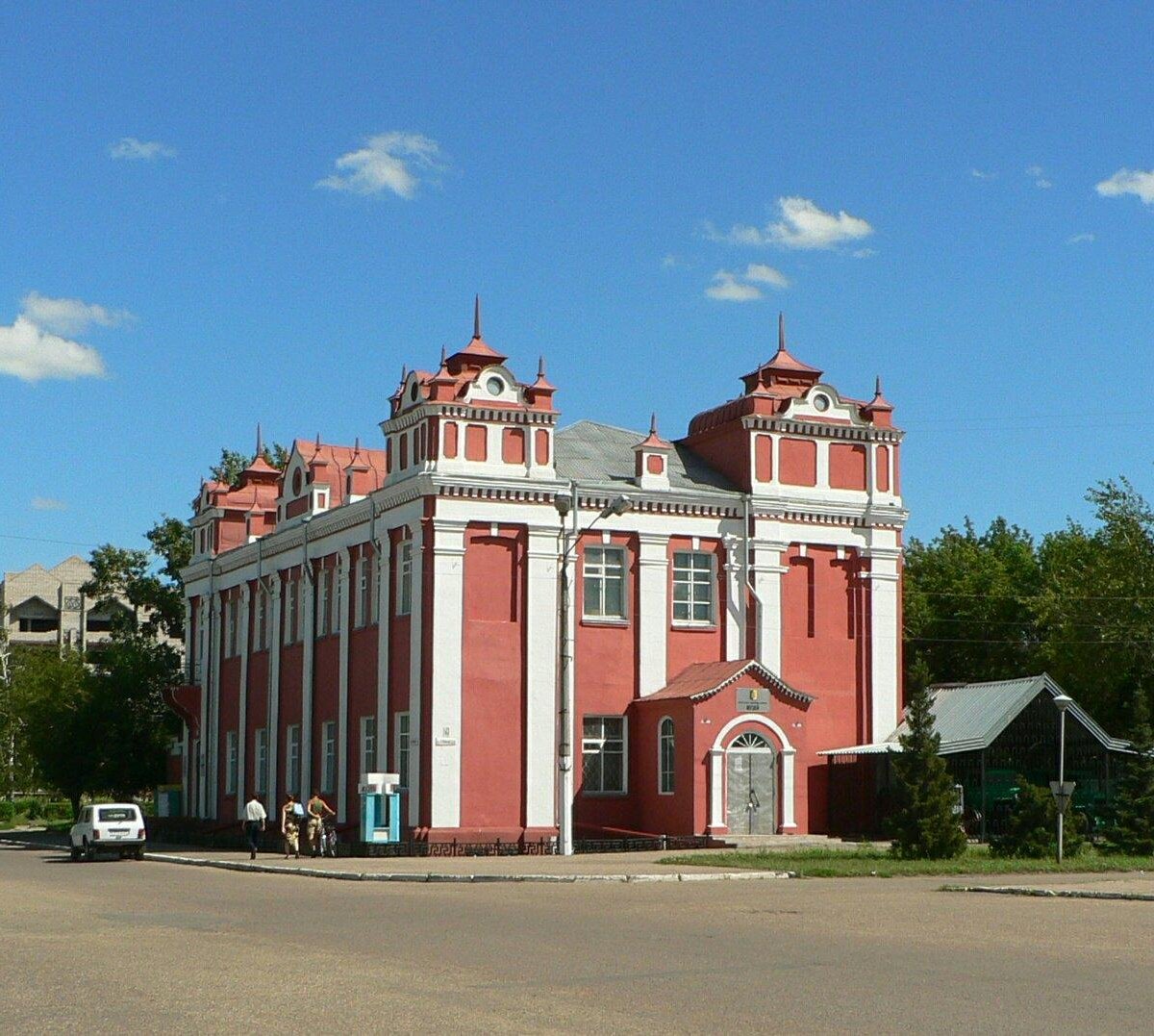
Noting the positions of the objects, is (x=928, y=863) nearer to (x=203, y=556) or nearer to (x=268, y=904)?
(x=268, y=904)

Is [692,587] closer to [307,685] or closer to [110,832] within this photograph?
[307,685]

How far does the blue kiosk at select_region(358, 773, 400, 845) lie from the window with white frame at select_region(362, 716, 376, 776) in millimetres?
4105

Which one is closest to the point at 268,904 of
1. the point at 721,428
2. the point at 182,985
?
the point at 182,985

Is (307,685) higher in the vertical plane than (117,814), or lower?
higher

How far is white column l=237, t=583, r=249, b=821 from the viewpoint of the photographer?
182ft

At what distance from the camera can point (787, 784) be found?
141 feet

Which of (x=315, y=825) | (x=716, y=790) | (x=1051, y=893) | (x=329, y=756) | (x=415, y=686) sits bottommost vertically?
(x=315, y=825)

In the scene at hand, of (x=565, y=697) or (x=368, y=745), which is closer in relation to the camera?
(x=565, y=697)

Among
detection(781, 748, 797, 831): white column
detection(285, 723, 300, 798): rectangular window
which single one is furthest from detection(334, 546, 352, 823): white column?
detection(781, 748, 797, 831): white column

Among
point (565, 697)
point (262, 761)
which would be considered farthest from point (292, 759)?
point (565, 697)

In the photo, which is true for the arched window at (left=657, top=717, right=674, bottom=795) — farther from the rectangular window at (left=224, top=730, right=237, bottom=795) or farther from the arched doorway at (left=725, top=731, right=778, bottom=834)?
the rectangular window at (left=224, top=730, right=237, bottom=795)

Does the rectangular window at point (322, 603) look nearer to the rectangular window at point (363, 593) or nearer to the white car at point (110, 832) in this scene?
the rectangular window at point (363, 593)

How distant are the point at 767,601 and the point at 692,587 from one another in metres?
2.04

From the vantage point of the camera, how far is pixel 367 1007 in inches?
472
